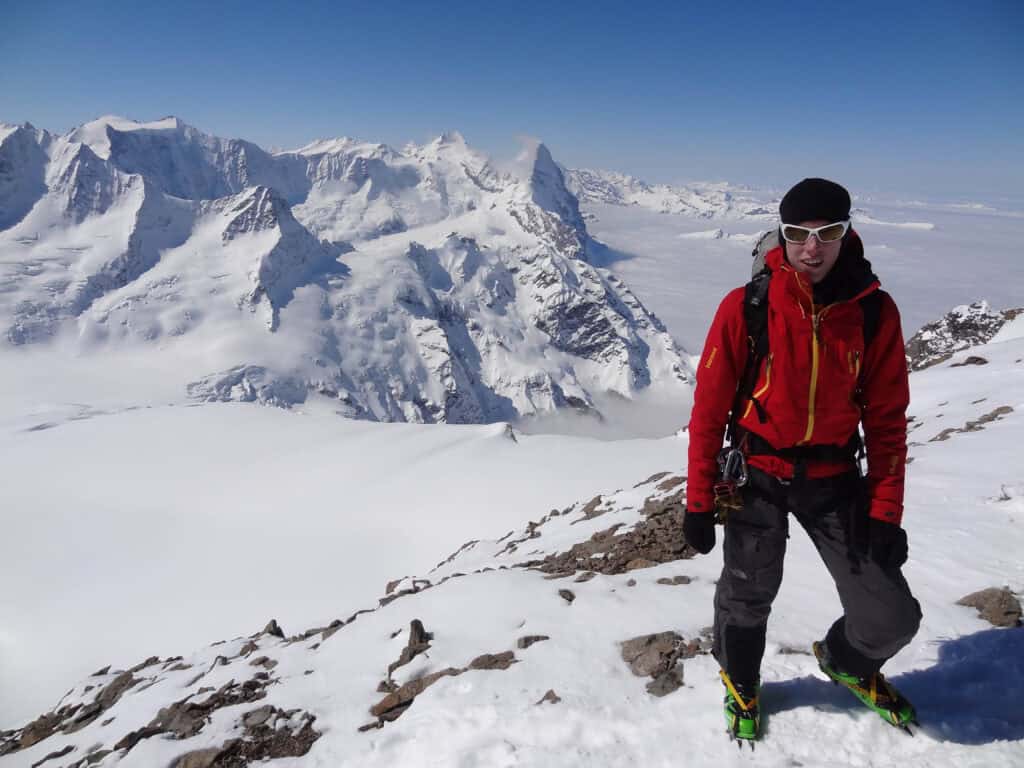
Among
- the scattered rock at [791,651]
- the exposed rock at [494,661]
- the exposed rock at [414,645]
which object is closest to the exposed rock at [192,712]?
the exposed rock at [414,645]

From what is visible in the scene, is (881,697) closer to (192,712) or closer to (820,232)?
(820,232)

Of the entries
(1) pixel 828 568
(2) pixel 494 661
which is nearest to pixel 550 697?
(2) pixel 494 661

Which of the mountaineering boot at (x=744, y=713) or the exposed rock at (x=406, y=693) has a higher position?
the mountaineering boot at (x=744, y=713)

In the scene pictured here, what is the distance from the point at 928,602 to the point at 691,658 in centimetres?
292

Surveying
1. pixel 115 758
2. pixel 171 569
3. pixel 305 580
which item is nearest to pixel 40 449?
pixel 171 569

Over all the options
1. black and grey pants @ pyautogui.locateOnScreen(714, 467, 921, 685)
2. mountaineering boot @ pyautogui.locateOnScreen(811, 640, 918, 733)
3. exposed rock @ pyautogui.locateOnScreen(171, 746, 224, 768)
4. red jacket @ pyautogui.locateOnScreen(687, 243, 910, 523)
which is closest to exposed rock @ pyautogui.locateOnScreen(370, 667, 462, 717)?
exposed rock @ pyautogui.locateOnScreen(171, 746, 224, 768)

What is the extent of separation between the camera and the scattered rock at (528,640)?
6680mm

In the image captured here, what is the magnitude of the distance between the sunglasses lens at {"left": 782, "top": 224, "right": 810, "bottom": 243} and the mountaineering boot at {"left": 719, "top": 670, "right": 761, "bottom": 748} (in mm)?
3500

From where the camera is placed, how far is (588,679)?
5.71m

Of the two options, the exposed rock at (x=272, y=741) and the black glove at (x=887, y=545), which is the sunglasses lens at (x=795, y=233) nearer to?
the black glove at (x=887, y=545)

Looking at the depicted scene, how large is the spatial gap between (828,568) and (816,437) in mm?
1024

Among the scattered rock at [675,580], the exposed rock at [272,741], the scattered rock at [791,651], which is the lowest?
the exposed rock at [272,741]

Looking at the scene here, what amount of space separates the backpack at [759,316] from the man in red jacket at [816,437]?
2 cm

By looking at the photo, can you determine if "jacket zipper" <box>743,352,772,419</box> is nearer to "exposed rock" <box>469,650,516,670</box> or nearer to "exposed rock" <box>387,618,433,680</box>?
"exposed rock" <box>469,650,516,670</box>
